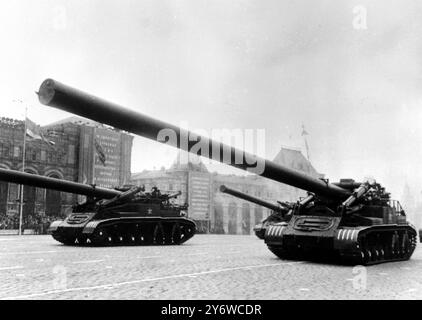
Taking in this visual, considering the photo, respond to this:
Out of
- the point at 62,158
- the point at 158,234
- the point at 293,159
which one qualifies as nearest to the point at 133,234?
the point at 158,234

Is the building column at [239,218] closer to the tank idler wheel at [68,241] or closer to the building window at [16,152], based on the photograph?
the building window at [16,152]

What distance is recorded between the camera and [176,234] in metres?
19.6

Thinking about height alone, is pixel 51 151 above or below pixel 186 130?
above

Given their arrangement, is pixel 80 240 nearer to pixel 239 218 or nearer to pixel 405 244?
pixel 405 244

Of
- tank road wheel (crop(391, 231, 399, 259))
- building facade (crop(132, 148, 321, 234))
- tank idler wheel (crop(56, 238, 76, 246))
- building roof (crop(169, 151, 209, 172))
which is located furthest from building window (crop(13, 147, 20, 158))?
tank road wheel (crop(391, 231, 399, 259))

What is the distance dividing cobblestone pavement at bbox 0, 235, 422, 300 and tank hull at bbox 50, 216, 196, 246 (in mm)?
4597

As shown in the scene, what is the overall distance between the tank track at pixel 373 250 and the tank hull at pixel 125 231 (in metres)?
6.18

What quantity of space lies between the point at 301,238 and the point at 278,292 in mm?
5019

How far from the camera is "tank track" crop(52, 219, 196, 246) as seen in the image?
17375 mm

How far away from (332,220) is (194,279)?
189 inches
